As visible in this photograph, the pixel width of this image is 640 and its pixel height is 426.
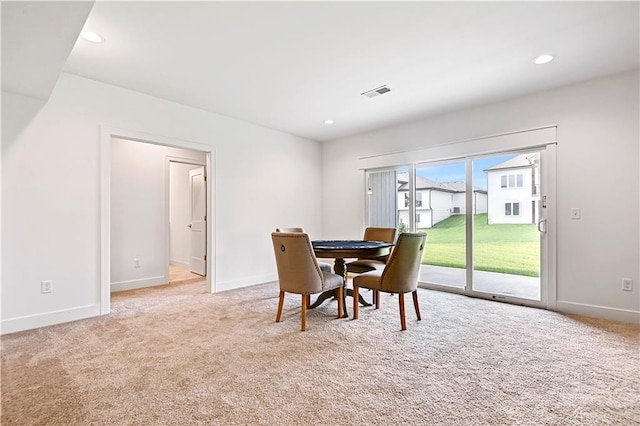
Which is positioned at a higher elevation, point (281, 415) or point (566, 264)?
point (566, 264)

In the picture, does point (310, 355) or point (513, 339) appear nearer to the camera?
point (310, 355)

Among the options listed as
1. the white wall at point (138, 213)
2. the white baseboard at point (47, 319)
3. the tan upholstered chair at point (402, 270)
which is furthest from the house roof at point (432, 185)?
the white baseboard at point (47, 319)

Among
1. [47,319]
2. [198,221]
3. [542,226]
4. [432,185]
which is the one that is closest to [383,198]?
[432,185]

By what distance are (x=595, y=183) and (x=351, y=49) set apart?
2.87 m

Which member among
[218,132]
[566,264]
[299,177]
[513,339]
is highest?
[218,132]

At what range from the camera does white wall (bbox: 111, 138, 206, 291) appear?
4465mm

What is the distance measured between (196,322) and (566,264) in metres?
3.96

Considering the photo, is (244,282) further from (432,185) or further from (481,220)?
(481,220)

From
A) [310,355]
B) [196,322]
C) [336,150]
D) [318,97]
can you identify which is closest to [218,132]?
[318,97]

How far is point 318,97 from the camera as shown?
3785mm

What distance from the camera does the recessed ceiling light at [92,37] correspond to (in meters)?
2.40

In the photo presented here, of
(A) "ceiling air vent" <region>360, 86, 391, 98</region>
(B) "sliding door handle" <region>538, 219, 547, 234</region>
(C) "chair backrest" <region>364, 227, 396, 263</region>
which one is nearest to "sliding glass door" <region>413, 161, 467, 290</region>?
(C) "chair backrest" <region>364, 227, 396, 263</region>

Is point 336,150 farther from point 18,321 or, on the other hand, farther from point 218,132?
point 18,321

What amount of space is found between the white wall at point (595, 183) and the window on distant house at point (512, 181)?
15.5 inches
